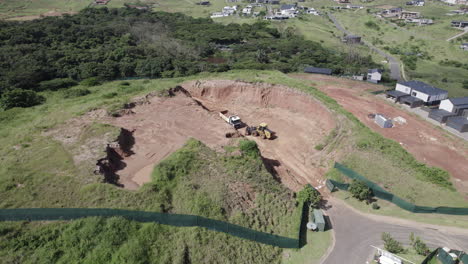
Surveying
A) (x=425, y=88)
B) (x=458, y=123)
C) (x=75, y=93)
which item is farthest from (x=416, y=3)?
(x=75, y=93)

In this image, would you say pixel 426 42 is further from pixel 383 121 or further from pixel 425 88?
pixel 383 121

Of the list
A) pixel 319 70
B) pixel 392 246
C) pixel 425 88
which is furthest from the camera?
pixel 319 70

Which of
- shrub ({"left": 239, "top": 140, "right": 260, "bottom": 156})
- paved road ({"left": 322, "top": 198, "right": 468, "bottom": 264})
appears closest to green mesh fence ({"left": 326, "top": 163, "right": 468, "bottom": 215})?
paved road ({"left": 322, "top": 198, "right": 468, "bottom": 264})

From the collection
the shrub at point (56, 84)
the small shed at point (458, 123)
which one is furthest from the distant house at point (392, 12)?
the shrub at point (56, 84)

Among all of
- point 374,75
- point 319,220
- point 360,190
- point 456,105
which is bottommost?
point 319,220

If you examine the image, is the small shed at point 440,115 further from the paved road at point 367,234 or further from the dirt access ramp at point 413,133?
A: the paved road at point 367,234

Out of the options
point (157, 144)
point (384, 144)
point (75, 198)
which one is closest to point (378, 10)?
point (384, 144)
